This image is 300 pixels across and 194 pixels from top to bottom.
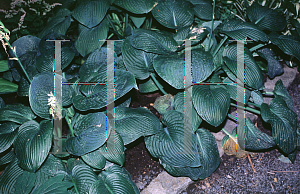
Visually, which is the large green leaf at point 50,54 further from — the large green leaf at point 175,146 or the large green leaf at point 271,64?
the large green leaf at point 271,64

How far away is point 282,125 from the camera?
1887 mm

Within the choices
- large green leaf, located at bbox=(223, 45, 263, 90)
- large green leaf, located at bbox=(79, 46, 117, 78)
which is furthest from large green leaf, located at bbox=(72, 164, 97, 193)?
large green leaf, located at bbox=(223, 45, 263, 90)

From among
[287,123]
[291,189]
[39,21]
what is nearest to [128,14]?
[39,21]

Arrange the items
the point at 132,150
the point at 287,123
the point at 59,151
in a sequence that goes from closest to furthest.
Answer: the point at 59,151
the point at 287,123
the point at 132,150

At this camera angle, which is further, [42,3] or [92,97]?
[42,3]

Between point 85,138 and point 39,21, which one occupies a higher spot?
point 39,21

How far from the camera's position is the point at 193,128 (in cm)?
180

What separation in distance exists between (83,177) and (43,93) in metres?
0.64

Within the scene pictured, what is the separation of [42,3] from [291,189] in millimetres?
3106

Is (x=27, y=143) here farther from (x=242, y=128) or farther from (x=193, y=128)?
(x=242, y=128)

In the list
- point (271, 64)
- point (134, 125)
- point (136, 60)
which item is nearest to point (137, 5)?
point (136, 60)

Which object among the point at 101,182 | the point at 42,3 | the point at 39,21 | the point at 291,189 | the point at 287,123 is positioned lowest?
the point at 291,189

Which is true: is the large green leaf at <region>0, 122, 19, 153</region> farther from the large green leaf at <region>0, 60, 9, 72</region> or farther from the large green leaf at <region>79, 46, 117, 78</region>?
the large green leaf at <region>0, 60, 9, 72</region>

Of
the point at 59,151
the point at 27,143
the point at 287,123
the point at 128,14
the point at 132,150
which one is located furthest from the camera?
the point at 128,14
